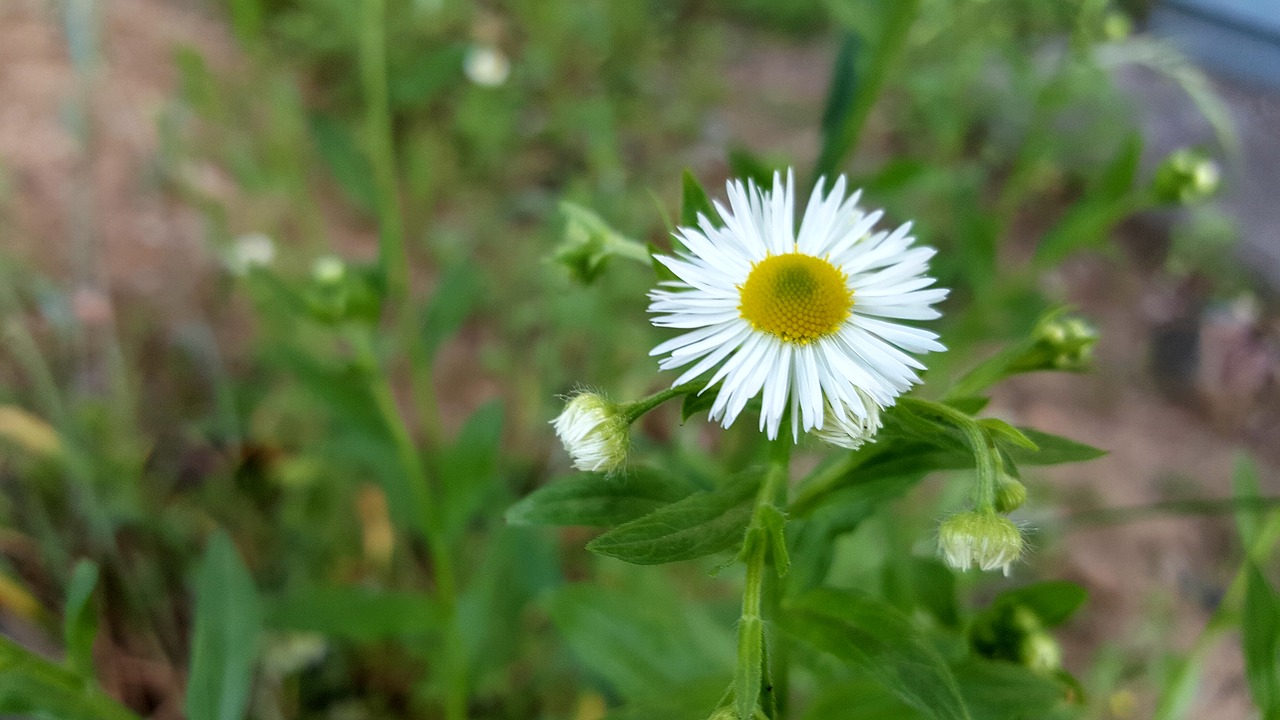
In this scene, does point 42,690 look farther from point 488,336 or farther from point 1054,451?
point 488,336

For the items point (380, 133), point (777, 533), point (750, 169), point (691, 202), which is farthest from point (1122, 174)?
point (380, 133)

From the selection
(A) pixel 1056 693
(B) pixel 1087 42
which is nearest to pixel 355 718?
(A) pixel 1056 693

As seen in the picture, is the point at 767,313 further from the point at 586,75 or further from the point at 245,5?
the point at 586,75

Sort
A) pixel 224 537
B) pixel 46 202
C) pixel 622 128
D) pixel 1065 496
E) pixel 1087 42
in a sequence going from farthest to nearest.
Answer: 1. pixel 622 128
2. pixel 46 202
3. pixel 1065 496
4. pixel 1087 42
5. pixel 224 537

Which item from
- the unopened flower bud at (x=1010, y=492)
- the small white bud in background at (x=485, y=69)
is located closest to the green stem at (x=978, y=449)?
the unopened flower bud at (x=1010, y=492)

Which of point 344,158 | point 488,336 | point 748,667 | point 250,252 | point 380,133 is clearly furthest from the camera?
point 488,336

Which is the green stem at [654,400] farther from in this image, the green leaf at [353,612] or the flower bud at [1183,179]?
the flower bud at [1183,179]
